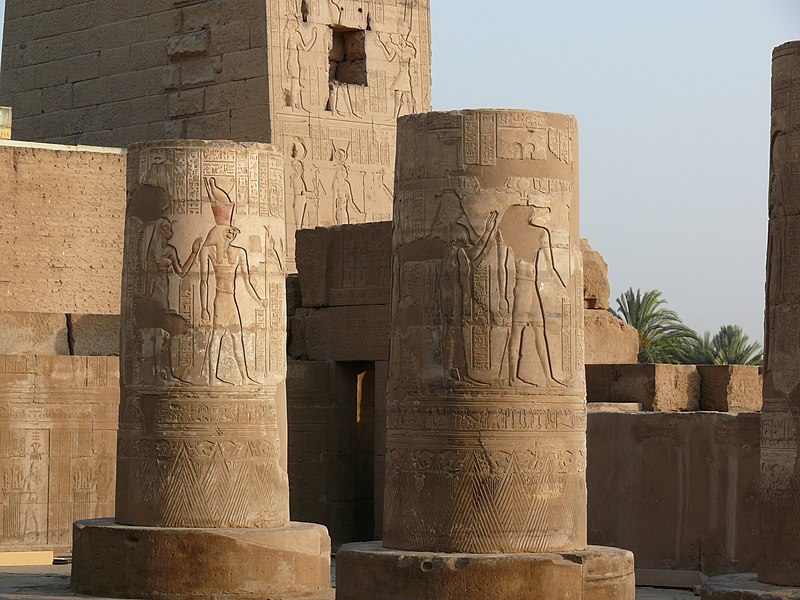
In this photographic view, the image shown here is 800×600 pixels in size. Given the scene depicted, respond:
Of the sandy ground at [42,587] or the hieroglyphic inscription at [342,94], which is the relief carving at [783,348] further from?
the hieroglyphic inscription at [342,94]

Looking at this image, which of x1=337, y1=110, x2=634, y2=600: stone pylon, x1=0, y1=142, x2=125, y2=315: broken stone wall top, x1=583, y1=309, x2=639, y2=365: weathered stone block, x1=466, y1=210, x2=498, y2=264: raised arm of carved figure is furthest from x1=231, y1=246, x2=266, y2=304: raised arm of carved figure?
x1=0, y1=142, x2=125, y2=315: broken stone wall top

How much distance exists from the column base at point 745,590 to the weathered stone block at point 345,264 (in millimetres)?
6278

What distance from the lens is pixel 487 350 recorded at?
10.5 meters

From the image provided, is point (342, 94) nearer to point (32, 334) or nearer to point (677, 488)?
point (32, 334)

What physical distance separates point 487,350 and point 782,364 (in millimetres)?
1622

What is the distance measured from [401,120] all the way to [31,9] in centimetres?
1436

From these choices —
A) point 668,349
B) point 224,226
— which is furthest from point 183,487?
point 668,349

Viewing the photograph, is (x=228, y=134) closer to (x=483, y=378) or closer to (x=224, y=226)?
(x=224, y=226)

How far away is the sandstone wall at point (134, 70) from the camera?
21500 mm

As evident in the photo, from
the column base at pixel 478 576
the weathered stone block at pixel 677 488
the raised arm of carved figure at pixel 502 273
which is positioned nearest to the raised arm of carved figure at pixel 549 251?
the raised arm of carved figure at pixel 502 273

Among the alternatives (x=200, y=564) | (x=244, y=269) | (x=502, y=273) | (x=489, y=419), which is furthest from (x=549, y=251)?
(x=200, y=564)

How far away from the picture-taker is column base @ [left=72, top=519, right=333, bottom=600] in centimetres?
1234

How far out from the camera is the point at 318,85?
70.7ft

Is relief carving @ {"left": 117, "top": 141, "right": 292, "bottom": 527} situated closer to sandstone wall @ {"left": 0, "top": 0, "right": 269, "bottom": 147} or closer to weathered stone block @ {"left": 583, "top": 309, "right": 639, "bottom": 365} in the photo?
weathered stone block @ {"left": 583, "top": 309, "right": 639, "bottom": 365}
